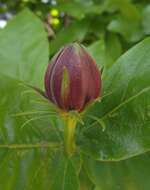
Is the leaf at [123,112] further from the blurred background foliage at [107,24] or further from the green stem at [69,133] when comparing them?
the blurred background foliage at [107,24]

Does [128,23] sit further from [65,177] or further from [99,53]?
[65,177]

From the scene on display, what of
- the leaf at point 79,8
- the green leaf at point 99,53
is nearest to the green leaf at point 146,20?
the leaf at point 79,8

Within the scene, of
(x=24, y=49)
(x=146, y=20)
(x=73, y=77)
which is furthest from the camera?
(x=146, y=20)

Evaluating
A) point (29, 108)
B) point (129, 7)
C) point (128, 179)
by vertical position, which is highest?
point (129, 7)

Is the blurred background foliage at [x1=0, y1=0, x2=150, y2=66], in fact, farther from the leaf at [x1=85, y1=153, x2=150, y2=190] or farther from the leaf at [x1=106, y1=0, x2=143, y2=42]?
the leaf at [x1=85, y1=153, x2=150, y2=190]

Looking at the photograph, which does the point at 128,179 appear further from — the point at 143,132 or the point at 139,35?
the point at 139,35

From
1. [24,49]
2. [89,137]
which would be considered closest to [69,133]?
[89,137]

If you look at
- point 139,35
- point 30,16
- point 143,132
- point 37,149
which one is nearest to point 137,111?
point 143,132
